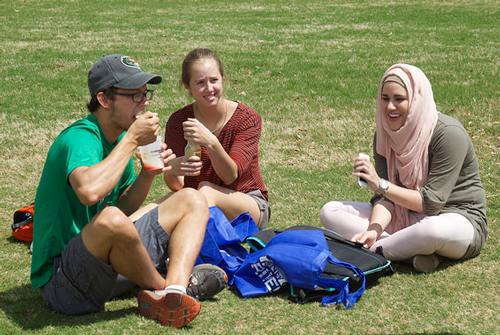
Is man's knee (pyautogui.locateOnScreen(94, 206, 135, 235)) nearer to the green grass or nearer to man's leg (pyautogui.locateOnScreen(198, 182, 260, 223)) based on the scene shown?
the green grass

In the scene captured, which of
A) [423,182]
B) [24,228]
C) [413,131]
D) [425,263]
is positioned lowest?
[24,228]

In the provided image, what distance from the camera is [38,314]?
356 cm

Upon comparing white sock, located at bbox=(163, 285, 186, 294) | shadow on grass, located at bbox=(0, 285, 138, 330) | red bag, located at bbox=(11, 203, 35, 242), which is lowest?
red bag, located at bbox=(11, 203, 35, 242)

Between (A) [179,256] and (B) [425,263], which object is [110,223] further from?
(B) [425,263]

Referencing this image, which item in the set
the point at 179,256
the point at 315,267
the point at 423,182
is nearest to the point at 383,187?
the point at 423,182

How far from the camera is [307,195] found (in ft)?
19.3

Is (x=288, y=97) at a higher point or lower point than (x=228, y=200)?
lower

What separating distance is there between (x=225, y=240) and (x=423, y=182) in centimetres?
146

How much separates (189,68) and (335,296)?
208cm

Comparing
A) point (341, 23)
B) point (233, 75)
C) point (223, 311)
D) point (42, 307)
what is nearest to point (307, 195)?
point (223, 311)

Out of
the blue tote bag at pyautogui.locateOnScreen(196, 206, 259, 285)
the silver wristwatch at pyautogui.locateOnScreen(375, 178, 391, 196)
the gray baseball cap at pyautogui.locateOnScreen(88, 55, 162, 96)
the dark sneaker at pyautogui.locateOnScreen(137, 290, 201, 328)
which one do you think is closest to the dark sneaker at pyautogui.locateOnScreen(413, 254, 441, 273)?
the silver wristwatch at pyautogui.locateOnScreen(375, 178, 391, 196)

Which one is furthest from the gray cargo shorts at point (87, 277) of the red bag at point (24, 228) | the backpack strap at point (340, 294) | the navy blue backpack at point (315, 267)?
the red bag at point (24, 228)

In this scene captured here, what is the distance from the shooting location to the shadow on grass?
11.2 feet

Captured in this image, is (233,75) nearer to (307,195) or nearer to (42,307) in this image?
(307,195)
